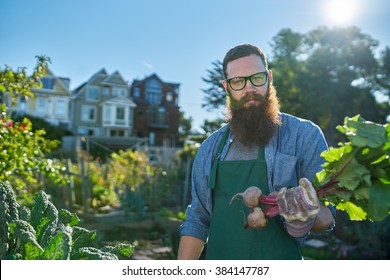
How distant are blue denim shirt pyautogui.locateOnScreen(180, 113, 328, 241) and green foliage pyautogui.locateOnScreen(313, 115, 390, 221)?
32 centimetres

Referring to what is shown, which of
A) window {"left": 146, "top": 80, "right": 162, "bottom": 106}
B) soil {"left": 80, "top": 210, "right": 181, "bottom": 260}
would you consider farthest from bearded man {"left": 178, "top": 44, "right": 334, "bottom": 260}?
window {"left": 146, "top": 80, "right": 162, "bottom": 106}

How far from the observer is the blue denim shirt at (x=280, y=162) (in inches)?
63.0

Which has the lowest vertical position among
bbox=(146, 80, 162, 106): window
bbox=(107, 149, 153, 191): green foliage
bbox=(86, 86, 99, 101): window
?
bbox=(107, 149, 153, 191): green foliage

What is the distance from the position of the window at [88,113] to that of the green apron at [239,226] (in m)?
20.4

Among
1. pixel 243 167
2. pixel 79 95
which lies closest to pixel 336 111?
pixel 243 167

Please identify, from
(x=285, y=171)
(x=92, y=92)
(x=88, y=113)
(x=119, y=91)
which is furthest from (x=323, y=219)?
(x=92, y=92)

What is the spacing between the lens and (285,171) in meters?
1.62

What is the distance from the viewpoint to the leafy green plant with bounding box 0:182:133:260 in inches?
43.2

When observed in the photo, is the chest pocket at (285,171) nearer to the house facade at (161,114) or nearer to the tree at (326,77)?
the tree at (326,77)

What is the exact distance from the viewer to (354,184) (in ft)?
3.75

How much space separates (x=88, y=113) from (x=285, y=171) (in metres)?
22.3

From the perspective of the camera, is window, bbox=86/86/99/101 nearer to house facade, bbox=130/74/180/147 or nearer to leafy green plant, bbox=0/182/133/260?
house facade, bbox=130/74/180/147

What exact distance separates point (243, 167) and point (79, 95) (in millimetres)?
19790
